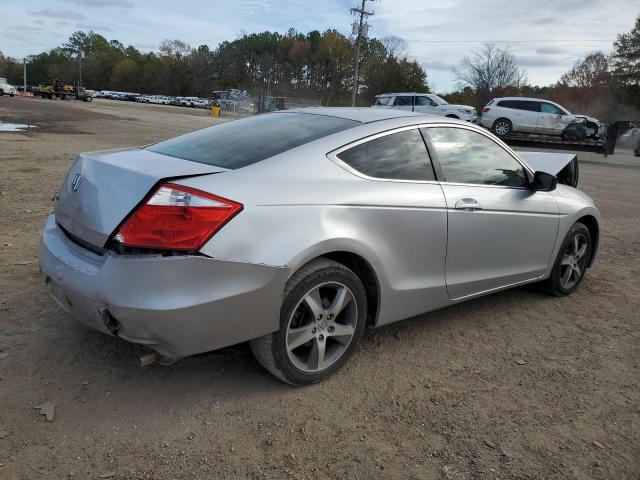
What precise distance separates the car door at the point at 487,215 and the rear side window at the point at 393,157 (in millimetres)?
116

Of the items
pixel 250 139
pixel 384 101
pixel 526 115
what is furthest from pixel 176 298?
pixel 384 101

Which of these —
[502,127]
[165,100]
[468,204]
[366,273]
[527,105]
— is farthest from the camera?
[165,100]

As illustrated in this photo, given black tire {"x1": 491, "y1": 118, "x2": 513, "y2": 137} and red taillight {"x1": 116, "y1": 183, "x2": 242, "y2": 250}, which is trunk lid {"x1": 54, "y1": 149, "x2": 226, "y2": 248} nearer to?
red taillight {"x1": 116, "y1": 183, "x2": 242, "y2": 250}

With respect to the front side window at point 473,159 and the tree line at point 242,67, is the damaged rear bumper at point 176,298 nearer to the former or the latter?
the front side window at point 473,159

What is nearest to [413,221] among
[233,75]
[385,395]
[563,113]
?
[385,395]

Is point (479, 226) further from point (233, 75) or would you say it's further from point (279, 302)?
point (233, 75)

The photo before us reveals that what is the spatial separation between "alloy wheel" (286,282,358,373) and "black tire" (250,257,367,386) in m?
0.02

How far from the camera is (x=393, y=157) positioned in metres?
3.39

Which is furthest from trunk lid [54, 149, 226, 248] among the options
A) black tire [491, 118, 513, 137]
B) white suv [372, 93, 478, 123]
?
white suv [372, 93, 478, 123]

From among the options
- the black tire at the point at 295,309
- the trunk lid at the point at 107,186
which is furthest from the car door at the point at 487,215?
the trunk lid at the point at 107,186

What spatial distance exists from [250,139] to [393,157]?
0.90 m

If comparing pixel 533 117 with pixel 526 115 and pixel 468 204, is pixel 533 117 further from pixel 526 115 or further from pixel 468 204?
pixel 468 204

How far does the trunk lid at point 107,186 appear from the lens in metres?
2.62

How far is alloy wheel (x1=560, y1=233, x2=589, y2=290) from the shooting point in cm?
473
